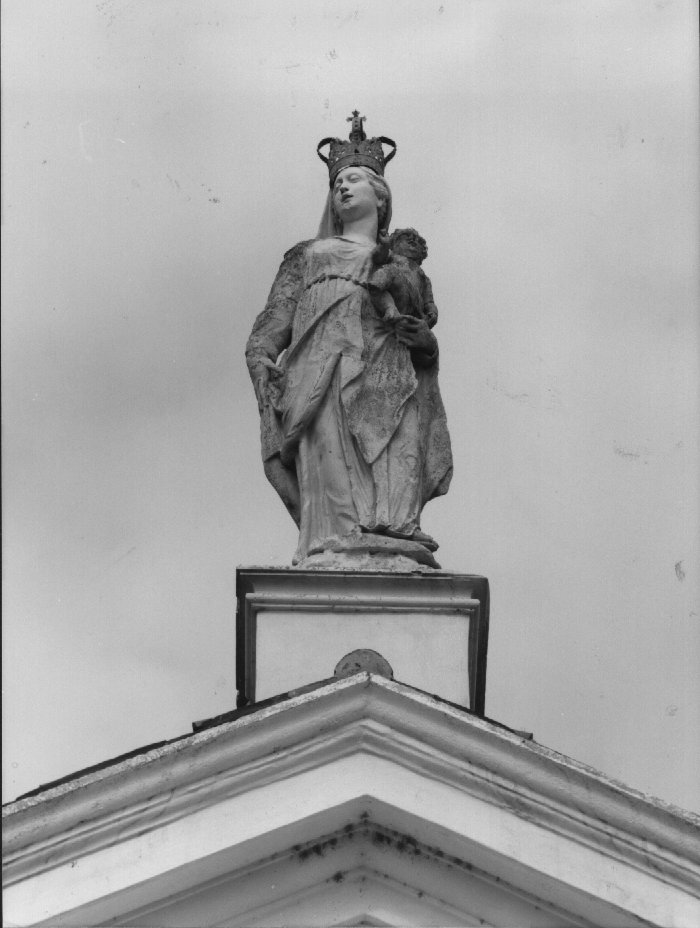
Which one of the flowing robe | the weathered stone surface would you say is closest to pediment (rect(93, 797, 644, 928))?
the weathered stone surface

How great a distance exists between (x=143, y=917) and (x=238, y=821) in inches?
21.6

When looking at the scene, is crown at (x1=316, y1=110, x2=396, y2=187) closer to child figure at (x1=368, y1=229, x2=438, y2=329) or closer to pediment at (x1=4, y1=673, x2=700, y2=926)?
child figure at (x1=368, y1=229, x2=438, y2=329)

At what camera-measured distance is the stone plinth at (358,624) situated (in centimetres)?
1274

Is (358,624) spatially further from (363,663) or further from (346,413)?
(346,413)

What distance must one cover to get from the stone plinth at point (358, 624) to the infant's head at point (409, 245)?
7.42 feet

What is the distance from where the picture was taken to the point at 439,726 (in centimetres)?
1056

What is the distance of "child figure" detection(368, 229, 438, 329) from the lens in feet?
45.8

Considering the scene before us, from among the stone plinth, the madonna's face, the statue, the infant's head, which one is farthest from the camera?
the madonna's face

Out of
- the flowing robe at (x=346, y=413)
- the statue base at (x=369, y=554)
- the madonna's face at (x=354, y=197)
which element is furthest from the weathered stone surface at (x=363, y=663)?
the madonna's face at (x=354, y=197)

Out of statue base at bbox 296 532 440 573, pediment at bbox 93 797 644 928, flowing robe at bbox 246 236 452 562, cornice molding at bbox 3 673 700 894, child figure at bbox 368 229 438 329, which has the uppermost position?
child figure at bbox 368 229 438 329

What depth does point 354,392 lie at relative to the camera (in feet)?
44.3

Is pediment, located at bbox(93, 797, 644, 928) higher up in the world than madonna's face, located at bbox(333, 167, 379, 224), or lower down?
A: lower down

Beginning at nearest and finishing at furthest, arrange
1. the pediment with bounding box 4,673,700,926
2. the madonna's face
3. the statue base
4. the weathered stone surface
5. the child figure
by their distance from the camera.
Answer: the pediment with bounding box 4,673,700,926 → the weathered stone surface → the statue base → the child figure → the madonna's face

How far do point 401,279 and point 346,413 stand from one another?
0.99 m
